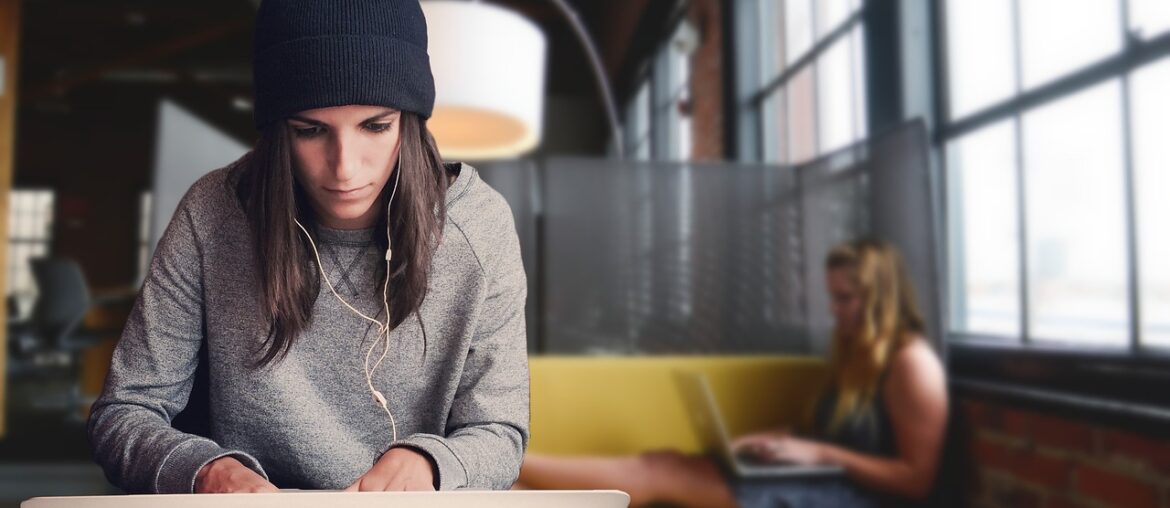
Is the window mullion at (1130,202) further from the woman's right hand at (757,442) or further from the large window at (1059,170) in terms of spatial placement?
the woman's right hand at (757,442)

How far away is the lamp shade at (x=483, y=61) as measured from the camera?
5.12 ft

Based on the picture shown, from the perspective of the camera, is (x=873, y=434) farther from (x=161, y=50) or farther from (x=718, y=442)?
(x=161, y=50)

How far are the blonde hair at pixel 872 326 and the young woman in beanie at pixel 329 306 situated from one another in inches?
45.6

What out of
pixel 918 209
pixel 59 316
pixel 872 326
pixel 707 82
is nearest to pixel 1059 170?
pixel 918 209

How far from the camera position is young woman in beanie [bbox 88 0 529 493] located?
742 mm

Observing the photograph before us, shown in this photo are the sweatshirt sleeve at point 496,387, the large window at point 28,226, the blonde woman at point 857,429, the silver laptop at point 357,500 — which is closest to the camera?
the silver laptop at point 357,500

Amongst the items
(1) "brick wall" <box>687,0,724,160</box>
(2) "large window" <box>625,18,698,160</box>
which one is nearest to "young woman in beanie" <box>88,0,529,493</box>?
(1) "brick wall" <box>687,0,724,160</box>

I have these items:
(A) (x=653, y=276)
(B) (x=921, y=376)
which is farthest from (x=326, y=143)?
(A) (x=653, y=276)

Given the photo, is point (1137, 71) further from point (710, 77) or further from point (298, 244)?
point (710, 77)

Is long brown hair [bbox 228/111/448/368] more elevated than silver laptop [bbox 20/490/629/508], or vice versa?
long brown hair [bbox 228/111/448/368]

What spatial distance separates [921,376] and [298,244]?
1374 mm

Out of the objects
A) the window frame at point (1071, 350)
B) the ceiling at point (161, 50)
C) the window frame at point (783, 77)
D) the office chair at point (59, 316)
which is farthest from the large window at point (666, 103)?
the office chair at point (59, 316)

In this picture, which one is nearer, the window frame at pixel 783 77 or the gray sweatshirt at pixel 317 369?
the gray sweatshirt at pixel 317 369

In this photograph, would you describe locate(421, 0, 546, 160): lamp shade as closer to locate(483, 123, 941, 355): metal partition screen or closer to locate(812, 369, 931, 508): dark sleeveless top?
locate(483, 123, 941, 355): metal partition screen
